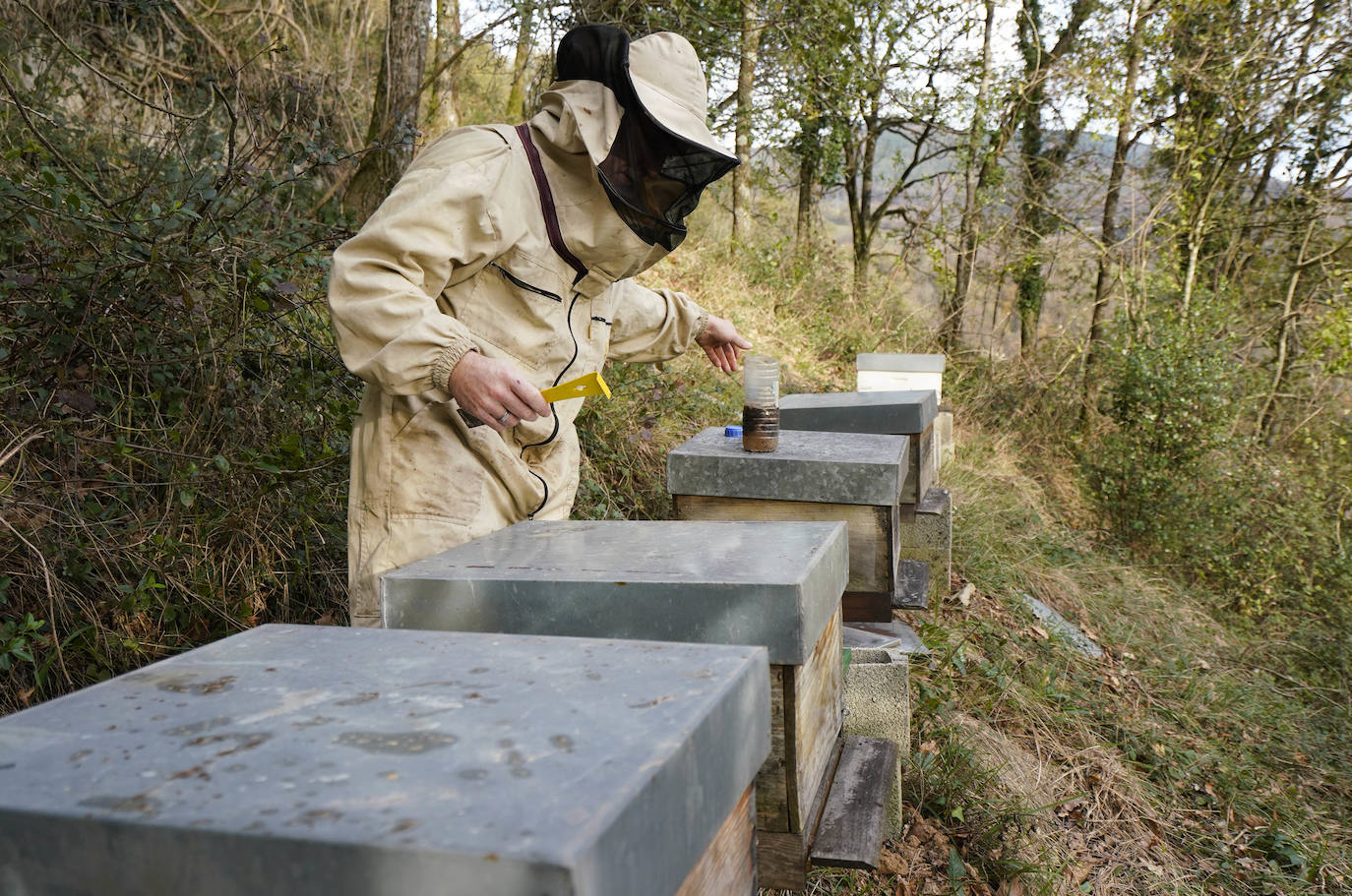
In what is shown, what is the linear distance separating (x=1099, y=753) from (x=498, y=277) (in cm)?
312

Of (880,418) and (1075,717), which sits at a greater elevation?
(880,418)

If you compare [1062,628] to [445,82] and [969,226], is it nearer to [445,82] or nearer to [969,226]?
[445,82]

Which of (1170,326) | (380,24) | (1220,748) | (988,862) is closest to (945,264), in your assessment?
(1170,326)

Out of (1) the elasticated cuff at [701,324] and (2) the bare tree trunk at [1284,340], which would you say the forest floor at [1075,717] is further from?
(2) the bare tree trunk at [1284,340]

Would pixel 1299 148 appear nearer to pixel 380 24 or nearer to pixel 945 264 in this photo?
pixel 945 264

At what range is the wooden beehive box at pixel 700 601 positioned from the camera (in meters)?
1.25

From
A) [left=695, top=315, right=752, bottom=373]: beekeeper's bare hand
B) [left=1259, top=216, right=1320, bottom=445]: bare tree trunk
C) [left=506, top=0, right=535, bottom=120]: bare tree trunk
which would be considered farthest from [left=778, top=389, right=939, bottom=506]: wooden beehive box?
[left=1259, top=216, right=1320, bottom=445]: bare tree trunk

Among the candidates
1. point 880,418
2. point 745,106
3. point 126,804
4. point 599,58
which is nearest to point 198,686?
point 126,804

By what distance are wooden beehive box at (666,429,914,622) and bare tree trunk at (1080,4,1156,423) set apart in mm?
8058

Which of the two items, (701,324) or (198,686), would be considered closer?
(198,686)

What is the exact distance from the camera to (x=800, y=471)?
239 cm

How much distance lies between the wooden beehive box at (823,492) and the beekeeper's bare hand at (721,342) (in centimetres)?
34

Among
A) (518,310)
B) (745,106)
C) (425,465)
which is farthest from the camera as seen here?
(745,106)

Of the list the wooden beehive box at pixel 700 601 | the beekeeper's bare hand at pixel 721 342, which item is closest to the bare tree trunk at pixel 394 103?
the beekeeper's bare hand at pixel 721 342
